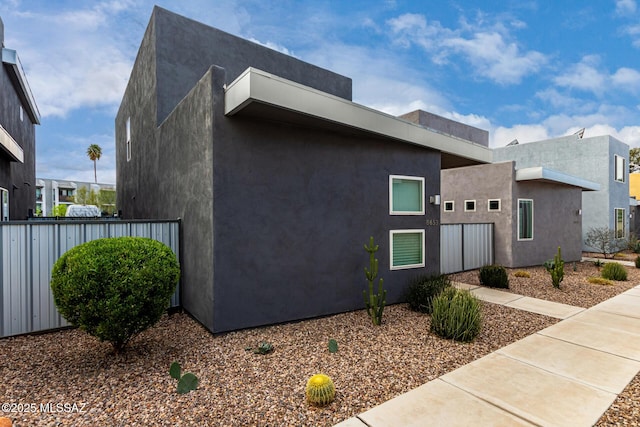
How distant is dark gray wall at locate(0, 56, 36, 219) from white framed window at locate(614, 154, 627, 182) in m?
26.2

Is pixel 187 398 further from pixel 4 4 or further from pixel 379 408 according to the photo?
pixel 4 4

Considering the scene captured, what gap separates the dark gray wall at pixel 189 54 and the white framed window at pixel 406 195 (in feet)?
18.4

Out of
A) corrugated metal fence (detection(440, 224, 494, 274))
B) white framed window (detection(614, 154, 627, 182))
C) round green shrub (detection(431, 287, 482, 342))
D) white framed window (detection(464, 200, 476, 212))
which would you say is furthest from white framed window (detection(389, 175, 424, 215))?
white framed window (detection(614, 154, 627, 182))

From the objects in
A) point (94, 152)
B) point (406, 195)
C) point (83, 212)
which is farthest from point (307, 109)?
point (94, 152)

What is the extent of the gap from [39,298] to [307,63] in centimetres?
925

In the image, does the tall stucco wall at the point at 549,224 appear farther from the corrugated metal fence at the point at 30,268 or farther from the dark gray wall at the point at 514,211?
the corrugated metal fence at the point at 30,268

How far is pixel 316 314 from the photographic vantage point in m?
5.67

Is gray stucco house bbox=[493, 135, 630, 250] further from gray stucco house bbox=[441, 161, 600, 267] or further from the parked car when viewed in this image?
the parked car

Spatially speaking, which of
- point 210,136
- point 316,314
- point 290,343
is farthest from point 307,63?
point 290,343

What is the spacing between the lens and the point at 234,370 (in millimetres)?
3770

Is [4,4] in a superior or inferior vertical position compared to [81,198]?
superior

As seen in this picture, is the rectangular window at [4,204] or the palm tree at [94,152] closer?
the rectangular window at [4,204]

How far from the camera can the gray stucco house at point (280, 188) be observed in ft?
15.8

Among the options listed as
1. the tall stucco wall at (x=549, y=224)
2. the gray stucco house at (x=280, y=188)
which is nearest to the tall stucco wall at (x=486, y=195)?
the tall stucco wall at (x=549, y=224)
